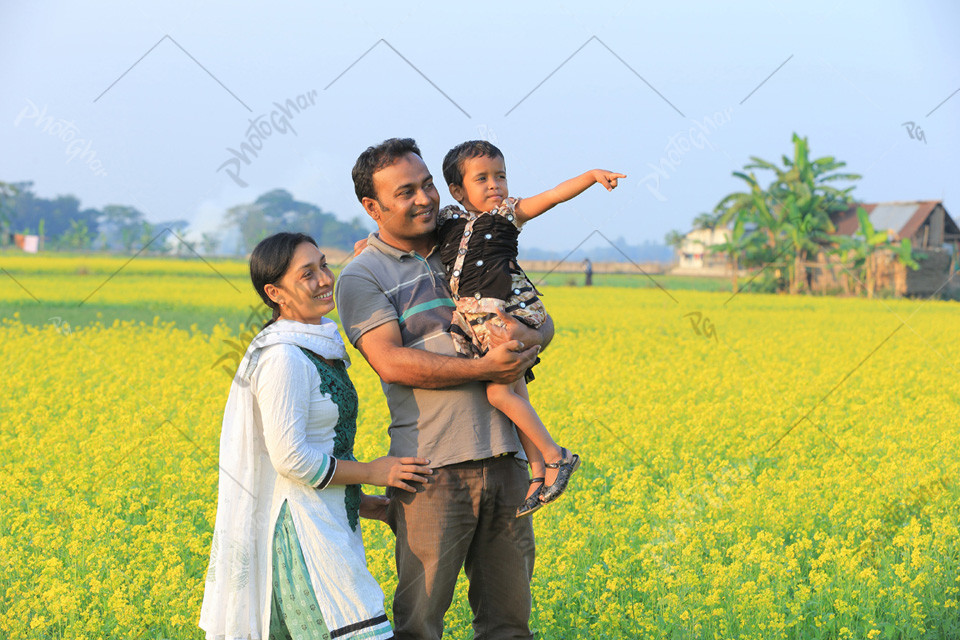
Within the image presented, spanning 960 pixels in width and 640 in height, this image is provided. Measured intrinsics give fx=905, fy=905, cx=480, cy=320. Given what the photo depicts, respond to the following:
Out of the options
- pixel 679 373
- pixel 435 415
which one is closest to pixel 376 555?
pixel 435 415

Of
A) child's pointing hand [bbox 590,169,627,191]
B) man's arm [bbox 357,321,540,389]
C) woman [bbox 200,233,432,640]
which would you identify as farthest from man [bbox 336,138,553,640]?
child's pointing hand [bbox 590,169,627,191]

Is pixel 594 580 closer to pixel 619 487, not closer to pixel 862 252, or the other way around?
pixel 619 487

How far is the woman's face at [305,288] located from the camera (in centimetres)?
259

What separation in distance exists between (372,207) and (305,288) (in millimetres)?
360

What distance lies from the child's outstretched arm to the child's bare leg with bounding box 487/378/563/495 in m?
0.55

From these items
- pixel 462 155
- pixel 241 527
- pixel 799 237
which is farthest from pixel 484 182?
pixel 799 237

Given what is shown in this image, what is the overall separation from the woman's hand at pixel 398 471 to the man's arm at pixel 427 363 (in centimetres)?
23

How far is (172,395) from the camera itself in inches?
298

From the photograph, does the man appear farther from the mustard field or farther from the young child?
the mustard field

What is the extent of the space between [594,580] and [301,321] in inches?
74.8

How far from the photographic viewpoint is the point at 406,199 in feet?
8.91

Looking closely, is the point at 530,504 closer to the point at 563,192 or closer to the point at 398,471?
the point at 398,471

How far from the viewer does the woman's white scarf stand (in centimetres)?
251

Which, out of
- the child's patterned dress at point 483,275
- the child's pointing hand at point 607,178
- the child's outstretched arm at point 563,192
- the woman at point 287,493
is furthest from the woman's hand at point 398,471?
the child's pointing hand at point 607,178
